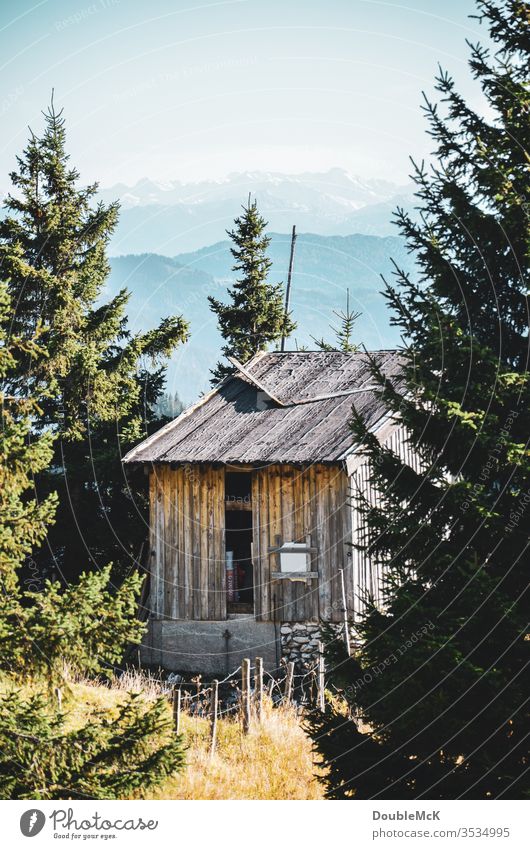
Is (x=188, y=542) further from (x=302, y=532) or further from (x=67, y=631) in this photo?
(x=67, y=631)

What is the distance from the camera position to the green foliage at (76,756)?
875 centimetres

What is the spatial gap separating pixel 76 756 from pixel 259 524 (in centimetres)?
1110

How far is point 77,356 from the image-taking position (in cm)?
2181

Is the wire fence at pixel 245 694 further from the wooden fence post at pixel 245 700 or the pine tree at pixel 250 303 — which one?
the pine tree at pixel 250 303

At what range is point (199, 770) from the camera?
38.1 feet

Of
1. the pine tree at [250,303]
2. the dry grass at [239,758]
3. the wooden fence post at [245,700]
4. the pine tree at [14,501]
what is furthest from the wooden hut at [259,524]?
the pine tree at [14,501]

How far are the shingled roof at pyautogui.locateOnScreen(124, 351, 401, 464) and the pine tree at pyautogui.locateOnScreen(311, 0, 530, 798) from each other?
8107 millimetres

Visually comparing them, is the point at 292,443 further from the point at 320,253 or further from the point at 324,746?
the point at 320,253

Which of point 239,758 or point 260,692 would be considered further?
point 260,692

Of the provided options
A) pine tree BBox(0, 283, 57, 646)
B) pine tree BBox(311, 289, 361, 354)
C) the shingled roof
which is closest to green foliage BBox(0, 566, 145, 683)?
pine tree BBox(0, 283, 57, 646)

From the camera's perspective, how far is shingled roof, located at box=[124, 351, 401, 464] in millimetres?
19078

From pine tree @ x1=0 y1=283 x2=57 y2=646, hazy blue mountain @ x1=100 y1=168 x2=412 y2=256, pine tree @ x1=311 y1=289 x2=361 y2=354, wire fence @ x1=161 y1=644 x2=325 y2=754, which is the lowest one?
wire fence @ x1=161 y1=644 x2=325 y2=754

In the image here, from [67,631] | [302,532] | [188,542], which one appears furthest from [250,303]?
[67,631]

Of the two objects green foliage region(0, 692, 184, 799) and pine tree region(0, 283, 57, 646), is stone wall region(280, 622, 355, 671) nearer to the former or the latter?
green foliage region(0, 692, 184, 799)
